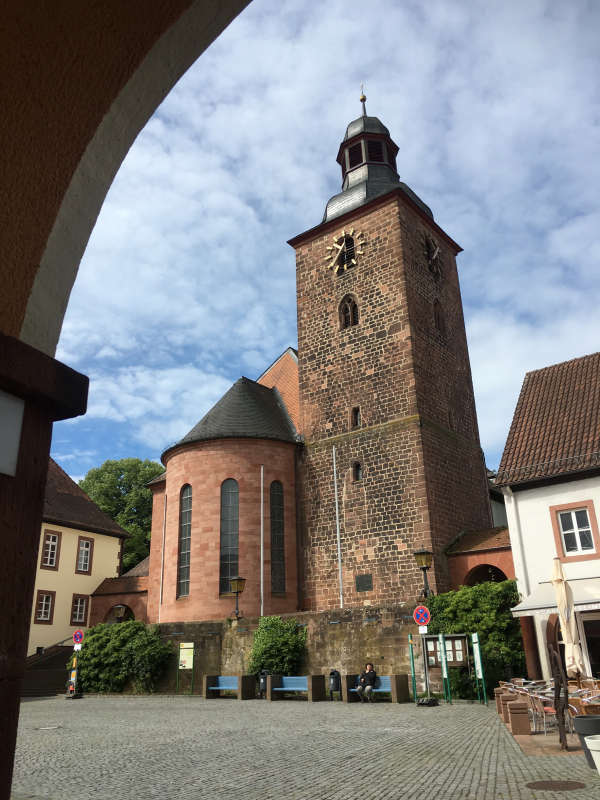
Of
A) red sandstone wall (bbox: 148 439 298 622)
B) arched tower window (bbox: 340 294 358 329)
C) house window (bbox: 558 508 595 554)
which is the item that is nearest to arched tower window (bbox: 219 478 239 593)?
red sandstone wall (bbox: 148 439 298 622)

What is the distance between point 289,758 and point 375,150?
27.4 m

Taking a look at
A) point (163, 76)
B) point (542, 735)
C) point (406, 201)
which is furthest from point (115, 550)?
point (163, 76)

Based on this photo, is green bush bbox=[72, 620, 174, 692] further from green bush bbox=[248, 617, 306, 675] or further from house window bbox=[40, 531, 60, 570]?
house window bbox=[40, 531, 60, 570]

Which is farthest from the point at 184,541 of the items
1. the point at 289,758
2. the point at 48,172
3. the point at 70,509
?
the point at 48,172

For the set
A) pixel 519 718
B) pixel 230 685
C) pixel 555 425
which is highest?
pixel 555 425

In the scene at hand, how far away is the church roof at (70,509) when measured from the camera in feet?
109

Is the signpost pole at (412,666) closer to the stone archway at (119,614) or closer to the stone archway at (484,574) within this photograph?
the stone archway at (484,574)

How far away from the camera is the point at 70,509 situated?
114 feet

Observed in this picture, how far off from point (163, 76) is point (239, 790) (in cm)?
627

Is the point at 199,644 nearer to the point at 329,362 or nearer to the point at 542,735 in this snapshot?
the point at 329,362

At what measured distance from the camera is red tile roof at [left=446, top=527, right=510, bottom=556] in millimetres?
21053

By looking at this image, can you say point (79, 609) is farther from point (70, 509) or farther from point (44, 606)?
point (70, 509)

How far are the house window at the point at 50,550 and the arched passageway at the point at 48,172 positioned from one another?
31863 mm

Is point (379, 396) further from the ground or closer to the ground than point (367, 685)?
further from the ground
